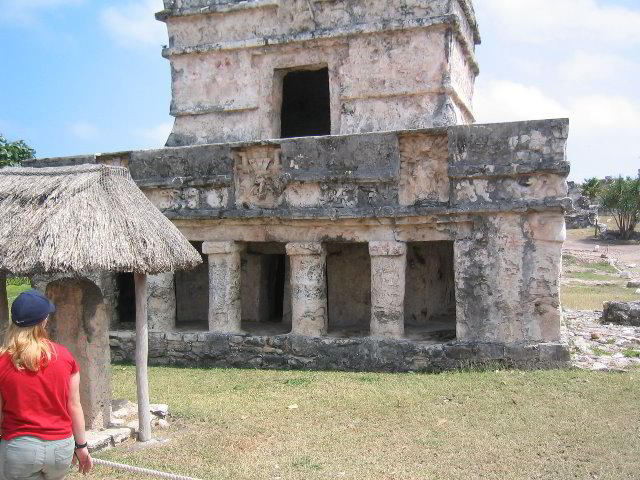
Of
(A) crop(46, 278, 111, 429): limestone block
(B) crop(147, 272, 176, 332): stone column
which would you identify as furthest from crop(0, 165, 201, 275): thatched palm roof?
(B) crop(147, 272, 176, 332): stone column

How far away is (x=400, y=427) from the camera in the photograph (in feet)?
21.1

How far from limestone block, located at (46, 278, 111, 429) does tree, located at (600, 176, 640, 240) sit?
30775mm

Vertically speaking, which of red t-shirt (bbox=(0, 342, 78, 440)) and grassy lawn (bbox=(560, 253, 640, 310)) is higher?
red t-shirt (bbox=(0, 342, 78, 440))

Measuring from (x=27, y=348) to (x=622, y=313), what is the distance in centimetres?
1165

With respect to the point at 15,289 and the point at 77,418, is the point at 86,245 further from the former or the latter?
the point at 15,289

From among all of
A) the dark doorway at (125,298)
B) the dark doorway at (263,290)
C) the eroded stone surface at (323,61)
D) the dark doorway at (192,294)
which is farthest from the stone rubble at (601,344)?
the dark doorway at (125,298)

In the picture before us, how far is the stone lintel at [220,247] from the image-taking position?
32.0 feet

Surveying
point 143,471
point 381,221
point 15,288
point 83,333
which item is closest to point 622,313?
point 381,221

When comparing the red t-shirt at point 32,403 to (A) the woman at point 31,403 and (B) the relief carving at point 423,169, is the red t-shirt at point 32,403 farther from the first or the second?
(B) the relief carving at point 423,169

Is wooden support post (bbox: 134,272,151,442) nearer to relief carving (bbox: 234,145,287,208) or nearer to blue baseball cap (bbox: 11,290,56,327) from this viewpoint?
blue baseball cap (bbox: 11,290,56,327)

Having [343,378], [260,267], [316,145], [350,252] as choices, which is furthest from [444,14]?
[343,378]

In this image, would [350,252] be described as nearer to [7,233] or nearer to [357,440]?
[357,440]

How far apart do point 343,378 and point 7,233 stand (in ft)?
15.0

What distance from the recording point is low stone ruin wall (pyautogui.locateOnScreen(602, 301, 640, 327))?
12227 millimetres
